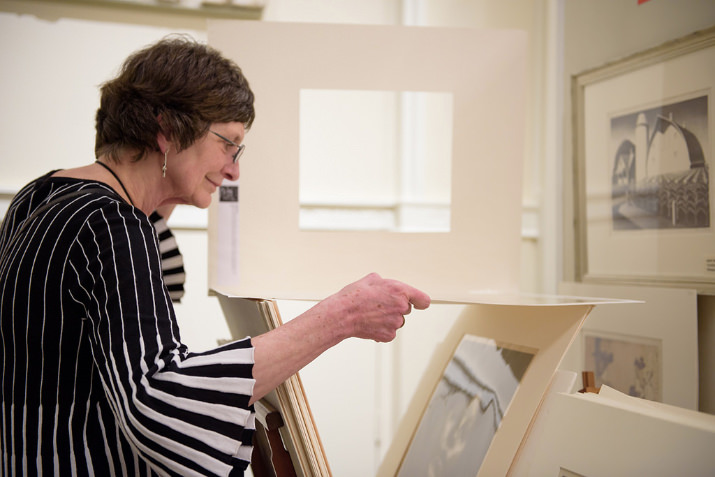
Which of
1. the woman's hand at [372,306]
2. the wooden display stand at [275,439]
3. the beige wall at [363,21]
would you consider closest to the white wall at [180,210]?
the beige wall at [363,21]

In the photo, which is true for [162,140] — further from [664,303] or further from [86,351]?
[664,303]

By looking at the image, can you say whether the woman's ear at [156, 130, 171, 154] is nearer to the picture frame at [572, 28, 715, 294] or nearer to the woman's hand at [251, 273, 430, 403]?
the woman's hand at [251, 273, 430, 403]

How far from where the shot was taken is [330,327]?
80 centimetres

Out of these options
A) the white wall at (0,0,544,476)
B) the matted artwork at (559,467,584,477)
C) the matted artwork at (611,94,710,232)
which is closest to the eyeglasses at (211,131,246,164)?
the matted artwork at (559,467,584,477)

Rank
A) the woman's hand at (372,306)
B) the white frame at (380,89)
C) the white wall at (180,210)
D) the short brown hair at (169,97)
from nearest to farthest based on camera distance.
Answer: the woman's hand at (372,306)
the short brown hair at (169,97)
the white frame at (380,89)
the white wall at (180,210)

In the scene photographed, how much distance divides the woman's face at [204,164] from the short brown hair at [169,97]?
2 centimetres

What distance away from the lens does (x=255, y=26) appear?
1.21 metres

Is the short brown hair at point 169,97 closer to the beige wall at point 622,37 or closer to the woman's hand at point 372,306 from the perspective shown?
the woman's hand at point 372,306

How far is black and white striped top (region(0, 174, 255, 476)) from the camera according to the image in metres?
0.69

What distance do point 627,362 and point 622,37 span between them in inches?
27.8

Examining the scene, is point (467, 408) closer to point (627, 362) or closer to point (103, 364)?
point (627, 362)

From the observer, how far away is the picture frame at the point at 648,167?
1.08 m

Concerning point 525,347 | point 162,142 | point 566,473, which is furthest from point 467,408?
point 162,142

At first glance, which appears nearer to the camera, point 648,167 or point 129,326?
point 129,326
